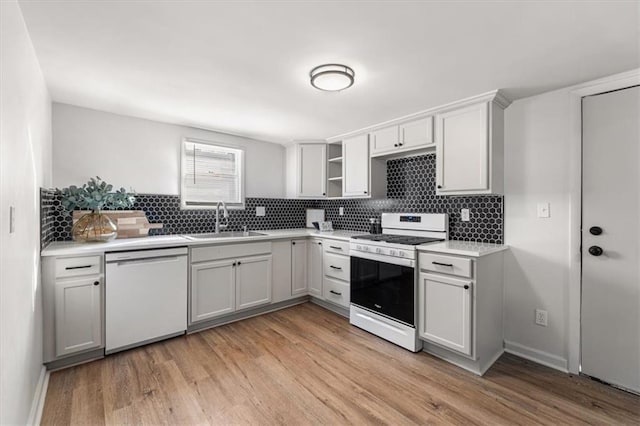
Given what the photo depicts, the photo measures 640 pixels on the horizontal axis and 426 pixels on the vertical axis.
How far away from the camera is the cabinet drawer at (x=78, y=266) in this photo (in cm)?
212

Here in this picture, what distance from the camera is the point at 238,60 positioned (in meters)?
1.85

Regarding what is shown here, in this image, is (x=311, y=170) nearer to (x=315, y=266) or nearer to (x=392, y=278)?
(x=315, y=266)

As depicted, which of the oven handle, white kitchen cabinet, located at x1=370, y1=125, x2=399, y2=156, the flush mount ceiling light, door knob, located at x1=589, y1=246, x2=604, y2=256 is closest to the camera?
the flush mount ceiling light

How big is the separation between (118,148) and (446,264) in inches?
130

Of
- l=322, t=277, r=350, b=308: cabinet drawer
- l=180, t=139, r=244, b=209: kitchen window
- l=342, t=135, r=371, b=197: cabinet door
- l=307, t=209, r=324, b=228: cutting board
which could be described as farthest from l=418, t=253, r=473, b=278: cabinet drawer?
l=180, t=139, r=244, b=209: kitchen window

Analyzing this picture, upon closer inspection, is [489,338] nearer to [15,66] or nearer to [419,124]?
[419,124]

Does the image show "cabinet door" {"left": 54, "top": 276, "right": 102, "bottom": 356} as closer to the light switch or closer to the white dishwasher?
the white dishwasher

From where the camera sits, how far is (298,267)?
3572 millimetres

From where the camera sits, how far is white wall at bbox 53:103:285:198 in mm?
2648

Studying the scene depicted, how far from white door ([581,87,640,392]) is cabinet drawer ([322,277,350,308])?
198 cm

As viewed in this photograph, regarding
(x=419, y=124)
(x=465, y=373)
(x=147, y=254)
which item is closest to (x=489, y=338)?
(x=465, y=373)

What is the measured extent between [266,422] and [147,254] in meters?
1.68

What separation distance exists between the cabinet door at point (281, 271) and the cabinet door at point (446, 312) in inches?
63.9

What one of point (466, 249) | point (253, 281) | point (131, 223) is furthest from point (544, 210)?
point (131, 223)
